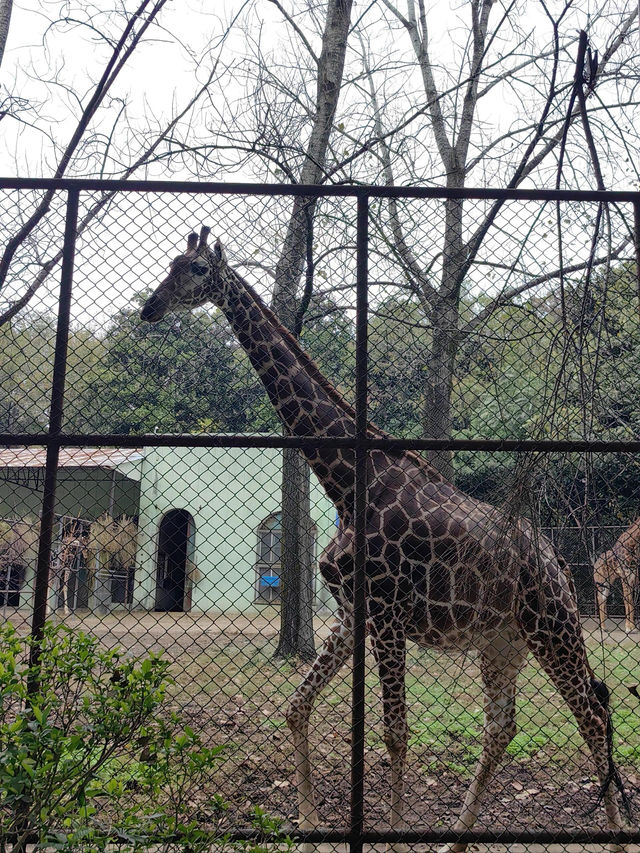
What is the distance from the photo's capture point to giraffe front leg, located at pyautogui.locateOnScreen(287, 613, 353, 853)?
13.0 ft

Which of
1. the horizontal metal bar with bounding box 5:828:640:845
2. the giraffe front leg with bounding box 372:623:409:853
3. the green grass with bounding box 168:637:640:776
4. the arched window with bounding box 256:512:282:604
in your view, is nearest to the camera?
the horizontal metal bar with bounding box 5:828:640:845

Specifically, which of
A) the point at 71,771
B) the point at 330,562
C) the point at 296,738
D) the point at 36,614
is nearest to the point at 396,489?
the point at 330,562

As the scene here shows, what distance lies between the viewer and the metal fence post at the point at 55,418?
10.4 ft

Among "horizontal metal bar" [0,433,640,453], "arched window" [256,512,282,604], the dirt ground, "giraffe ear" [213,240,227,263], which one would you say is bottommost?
the dirt ground

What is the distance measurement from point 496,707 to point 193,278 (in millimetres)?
3159

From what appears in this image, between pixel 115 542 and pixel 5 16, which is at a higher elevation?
pixel 5 16

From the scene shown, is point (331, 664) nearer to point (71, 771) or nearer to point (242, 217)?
point (71, 771)

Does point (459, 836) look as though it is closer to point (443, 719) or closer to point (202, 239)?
point (202, 239)

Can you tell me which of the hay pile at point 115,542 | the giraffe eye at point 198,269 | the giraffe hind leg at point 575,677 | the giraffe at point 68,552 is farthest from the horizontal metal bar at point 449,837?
the hay pile at point 115,542

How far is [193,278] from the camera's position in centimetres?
441

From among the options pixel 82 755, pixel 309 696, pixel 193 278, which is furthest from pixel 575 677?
pixel 193 278

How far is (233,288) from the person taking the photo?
446 cm

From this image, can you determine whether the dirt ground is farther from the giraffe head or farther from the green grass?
the giraffe head

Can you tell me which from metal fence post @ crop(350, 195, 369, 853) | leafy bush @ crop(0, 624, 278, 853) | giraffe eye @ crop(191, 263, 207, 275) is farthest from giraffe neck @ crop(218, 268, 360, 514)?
leafy bush @ crop(0, 624, 278, 853)
